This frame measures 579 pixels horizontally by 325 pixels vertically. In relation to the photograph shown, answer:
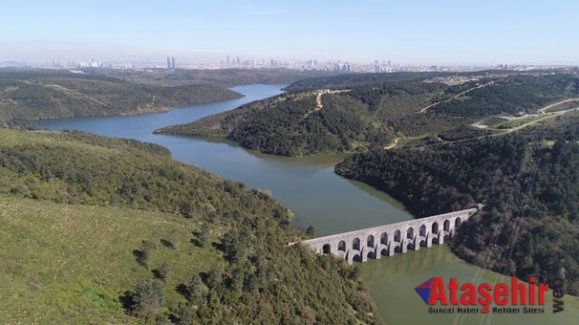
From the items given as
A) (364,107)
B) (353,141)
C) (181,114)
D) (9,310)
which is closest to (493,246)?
(9,310)

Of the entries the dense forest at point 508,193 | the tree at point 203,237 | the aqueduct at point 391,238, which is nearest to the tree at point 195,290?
the tree at point 203,237

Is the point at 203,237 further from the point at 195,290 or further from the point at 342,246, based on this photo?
the point at 342,246

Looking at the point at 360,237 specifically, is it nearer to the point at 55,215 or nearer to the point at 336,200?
the point at 336,200

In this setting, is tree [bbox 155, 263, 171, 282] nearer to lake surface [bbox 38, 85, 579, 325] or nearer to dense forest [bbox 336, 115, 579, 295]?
lake surface [bbox 38, 85, 579, 325]

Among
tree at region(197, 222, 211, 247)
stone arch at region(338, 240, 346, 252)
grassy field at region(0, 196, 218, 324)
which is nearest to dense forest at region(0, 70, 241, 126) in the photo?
grassy field at region(0, 196, 218, 324)

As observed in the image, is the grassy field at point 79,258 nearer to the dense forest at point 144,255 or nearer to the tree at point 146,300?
the dense forest at point 144,255
